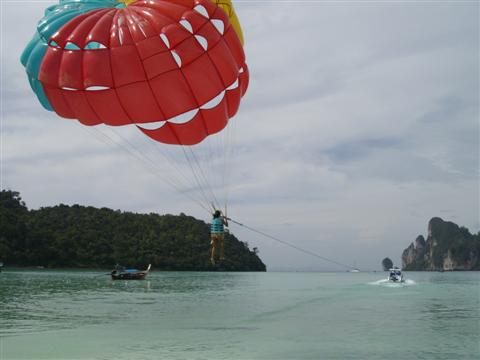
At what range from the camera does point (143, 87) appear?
39.6ft

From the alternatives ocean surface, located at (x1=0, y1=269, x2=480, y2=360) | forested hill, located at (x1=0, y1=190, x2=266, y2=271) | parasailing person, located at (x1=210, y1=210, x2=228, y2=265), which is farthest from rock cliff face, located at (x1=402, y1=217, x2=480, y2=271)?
parasailing person, located at (x1=210, y1=210, x2=228, y2=265)

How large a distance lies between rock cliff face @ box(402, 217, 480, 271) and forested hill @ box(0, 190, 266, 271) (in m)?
87.2

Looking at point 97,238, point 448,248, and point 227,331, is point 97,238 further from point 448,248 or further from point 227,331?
point 448,248

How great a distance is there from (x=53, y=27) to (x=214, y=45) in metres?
4.03

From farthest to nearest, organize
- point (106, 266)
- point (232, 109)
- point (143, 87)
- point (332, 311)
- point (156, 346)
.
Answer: point (106, 266) → point (332, 311) → point (232, 109) → point (156, 346) → point (143, 87)

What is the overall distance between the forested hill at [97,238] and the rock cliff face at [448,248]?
8725 cm

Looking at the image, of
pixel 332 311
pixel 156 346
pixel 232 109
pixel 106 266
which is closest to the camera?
pixel 156 346

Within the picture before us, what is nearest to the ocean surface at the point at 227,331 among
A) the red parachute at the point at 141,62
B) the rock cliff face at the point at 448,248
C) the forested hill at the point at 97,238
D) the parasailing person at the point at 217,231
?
the parasailing person at the point at 217,231

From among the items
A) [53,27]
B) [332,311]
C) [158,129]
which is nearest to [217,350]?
[158,129]

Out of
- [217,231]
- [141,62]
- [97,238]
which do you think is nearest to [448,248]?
[97,238]

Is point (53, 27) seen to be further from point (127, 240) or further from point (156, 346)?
point (127, 240)

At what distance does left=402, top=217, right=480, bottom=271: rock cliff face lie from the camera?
511ft

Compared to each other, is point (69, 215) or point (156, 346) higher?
point (69, 215)

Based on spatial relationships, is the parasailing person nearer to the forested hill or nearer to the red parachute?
the red parachute
